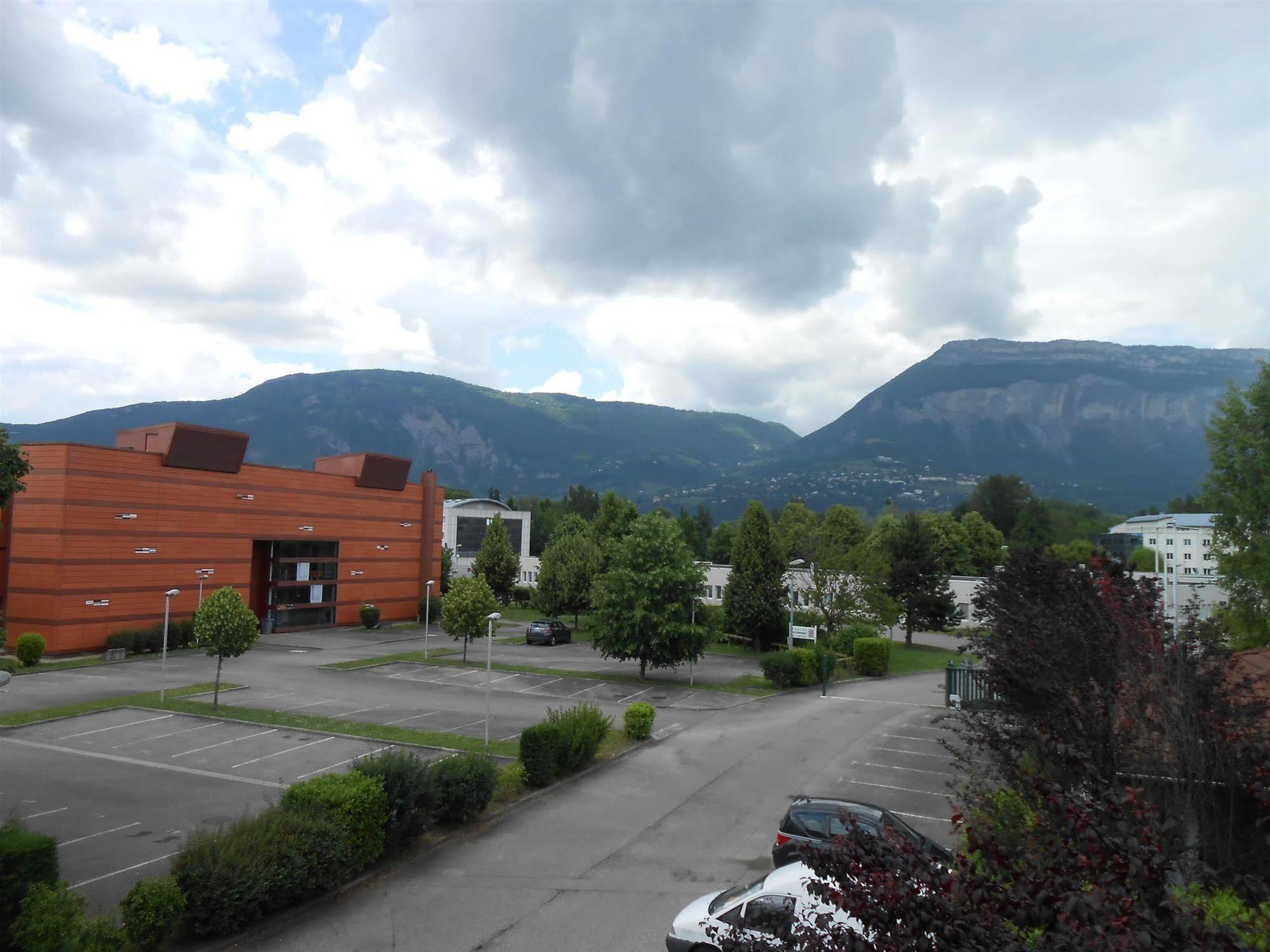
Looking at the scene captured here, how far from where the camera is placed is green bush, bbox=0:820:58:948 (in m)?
8.54

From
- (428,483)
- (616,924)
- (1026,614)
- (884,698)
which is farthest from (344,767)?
(428,483)

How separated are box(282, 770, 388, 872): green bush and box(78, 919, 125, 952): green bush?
10.1 ft

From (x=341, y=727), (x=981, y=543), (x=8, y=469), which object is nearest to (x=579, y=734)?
(x=341, y=727)

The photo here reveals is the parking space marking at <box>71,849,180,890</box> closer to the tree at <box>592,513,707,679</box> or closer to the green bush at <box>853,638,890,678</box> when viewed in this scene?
the tree at <box>592,513,707,679</box>

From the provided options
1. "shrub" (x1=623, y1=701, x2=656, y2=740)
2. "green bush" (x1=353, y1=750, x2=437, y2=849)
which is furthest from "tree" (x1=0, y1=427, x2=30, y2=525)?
"shrub" (x1=623, y1=701, x2=656, y2=740)

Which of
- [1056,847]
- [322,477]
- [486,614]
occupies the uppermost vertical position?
[322,477]

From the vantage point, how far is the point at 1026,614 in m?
12.9

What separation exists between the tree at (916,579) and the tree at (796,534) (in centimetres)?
590

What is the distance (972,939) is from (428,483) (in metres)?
58.3

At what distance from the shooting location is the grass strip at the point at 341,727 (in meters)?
20.3

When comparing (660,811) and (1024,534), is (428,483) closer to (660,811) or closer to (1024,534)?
(660,811)

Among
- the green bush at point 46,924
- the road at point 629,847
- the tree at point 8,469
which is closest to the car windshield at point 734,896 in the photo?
the road at point 629,847

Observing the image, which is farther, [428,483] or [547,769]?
[428,483]

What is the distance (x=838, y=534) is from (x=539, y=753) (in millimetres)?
37280
